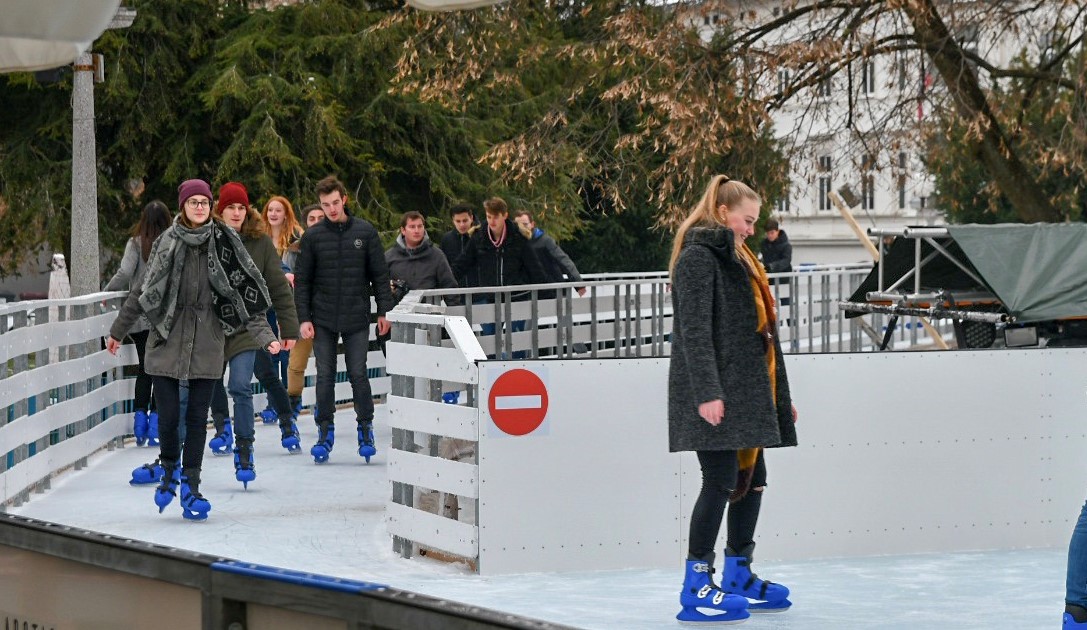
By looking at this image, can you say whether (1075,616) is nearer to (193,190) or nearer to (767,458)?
(767,458)

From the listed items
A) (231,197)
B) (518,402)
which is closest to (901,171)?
(231,197)

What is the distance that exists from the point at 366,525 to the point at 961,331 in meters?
7.27

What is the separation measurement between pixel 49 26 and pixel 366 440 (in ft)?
21.4

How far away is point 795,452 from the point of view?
7.85 metres

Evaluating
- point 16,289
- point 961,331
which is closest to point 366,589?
point 961,331

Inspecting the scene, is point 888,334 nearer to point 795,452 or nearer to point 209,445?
point 209,445

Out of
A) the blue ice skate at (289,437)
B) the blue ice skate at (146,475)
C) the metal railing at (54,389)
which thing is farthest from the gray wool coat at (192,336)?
the blue ice skate at (289,437)

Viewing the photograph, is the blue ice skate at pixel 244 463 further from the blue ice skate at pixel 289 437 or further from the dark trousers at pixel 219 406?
the blue ice skate at pixel 289 437

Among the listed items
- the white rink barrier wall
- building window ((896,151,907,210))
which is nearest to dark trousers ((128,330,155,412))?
the white rink barrier wall

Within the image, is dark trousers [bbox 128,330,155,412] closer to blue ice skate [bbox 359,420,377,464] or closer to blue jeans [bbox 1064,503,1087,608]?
blue ice skate [bbox 359,420,377,464]

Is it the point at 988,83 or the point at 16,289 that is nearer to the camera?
the point at 988,83

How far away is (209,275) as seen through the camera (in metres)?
8.42

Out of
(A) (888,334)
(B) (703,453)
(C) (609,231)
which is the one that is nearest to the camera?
(B) (703,453)

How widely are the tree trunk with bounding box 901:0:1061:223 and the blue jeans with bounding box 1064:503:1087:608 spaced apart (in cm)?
1410
